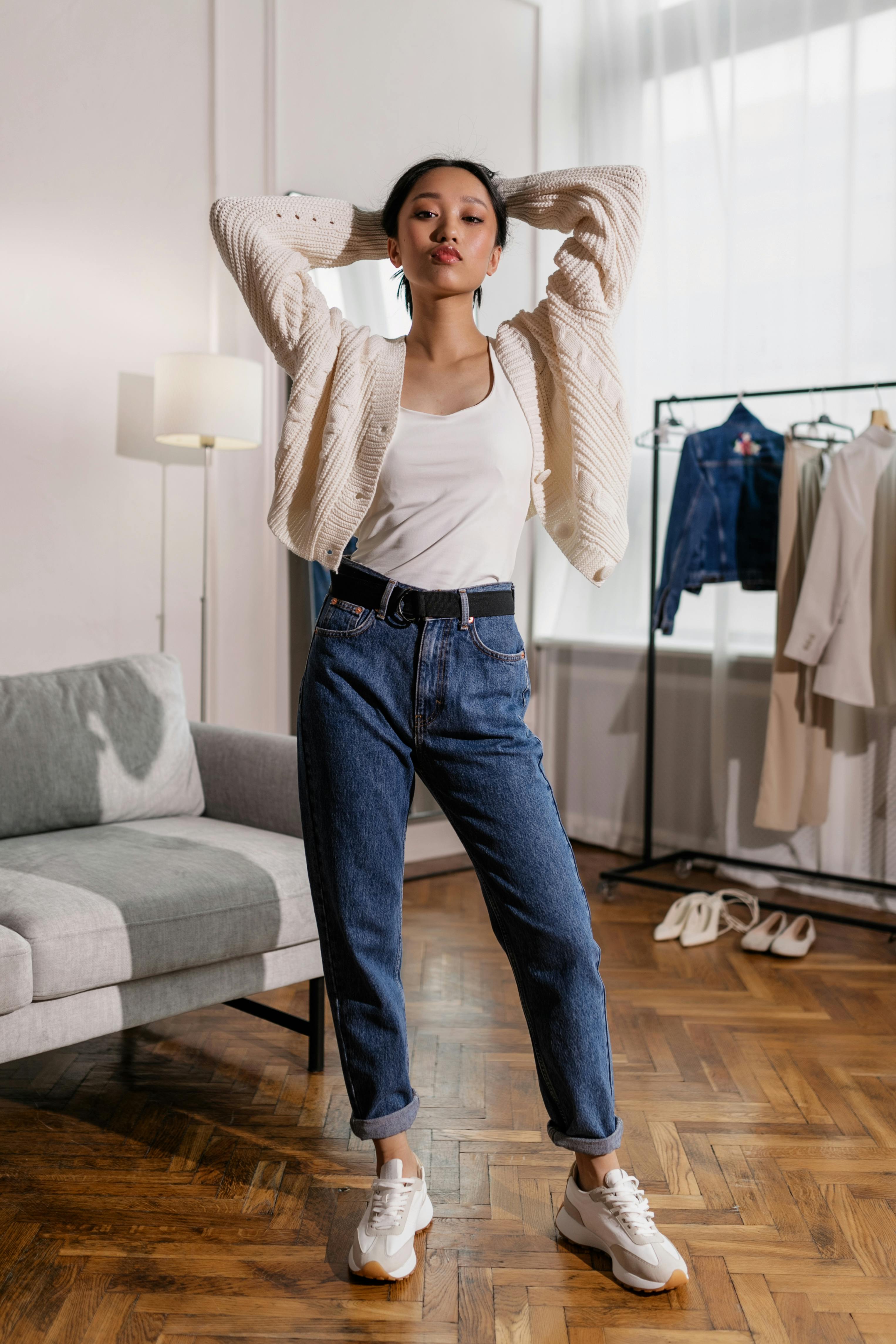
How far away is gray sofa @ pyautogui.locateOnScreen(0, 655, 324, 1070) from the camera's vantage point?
196cm

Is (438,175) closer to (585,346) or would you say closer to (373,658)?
(585,346)

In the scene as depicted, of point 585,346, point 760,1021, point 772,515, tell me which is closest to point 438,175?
point 585,346

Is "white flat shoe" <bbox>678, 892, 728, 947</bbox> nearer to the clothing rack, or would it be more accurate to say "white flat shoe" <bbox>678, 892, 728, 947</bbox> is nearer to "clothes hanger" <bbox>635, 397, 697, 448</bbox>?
the clothing rack

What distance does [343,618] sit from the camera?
63.5 inches

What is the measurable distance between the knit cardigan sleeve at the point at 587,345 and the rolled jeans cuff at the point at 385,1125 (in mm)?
841

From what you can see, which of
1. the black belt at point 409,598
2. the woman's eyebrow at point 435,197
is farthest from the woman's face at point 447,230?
the black belt at point 409,598

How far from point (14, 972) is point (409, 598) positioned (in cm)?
91

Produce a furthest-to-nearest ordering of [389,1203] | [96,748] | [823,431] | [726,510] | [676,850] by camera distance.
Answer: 1. [676,850]
2. [823,431]
3. [726,510]
4. [96,748]
5. [389,1203]

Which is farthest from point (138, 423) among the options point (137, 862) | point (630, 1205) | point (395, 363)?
point (630, 1205)

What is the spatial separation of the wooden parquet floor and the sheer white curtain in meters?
1.32

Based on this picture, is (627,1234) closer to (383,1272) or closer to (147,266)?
(383,1272)

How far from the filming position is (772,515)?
366 centimetres

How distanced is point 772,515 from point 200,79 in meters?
2.20

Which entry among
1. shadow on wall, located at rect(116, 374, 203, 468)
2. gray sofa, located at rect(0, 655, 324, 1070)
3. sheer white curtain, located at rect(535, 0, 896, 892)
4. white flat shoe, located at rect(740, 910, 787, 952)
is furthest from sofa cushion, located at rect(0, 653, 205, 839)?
sheer white curtain, located at rect(535, 0, 896, 892)
